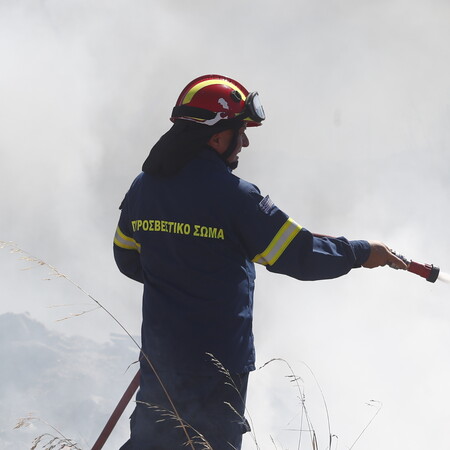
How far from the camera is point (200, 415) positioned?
3.83 meters

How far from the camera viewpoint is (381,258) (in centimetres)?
407

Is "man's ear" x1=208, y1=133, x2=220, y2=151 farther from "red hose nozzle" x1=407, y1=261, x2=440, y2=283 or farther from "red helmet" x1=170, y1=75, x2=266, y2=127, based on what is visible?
"red hose nozzle" x1=407, y1=261, x2=440, y2=283

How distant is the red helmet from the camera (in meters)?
4.07

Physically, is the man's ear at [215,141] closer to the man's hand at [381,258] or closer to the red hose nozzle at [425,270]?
the man's hand at [381,258]

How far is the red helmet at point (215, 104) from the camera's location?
4066 mm

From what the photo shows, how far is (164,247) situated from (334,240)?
0.78 meters

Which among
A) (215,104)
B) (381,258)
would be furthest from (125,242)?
(381,258)

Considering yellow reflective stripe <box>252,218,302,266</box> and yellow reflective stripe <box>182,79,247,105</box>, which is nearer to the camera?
yellow reflective stripe <box>252,218,302,266</box>

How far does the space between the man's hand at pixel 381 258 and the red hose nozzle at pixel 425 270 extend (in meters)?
0.12

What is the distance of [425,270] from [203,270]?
111 cm

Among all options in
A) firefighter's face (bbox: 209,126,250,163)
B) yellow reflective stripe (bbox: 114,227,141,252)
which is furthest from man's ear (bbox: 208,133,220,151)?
yellow reflective stripe (bbox: 114,227,141,252)

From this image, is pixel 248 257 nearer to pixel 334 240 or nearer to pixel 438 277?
pixel 334 240

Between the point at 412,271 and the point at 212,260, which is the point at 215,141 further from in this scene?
the point at 412,271

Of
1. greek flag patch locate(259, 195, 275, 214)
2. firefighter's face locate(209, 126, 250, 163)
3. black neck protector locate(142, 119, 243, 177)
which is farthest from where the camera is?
firefighter's face locate(209, 126, 250, 163)
